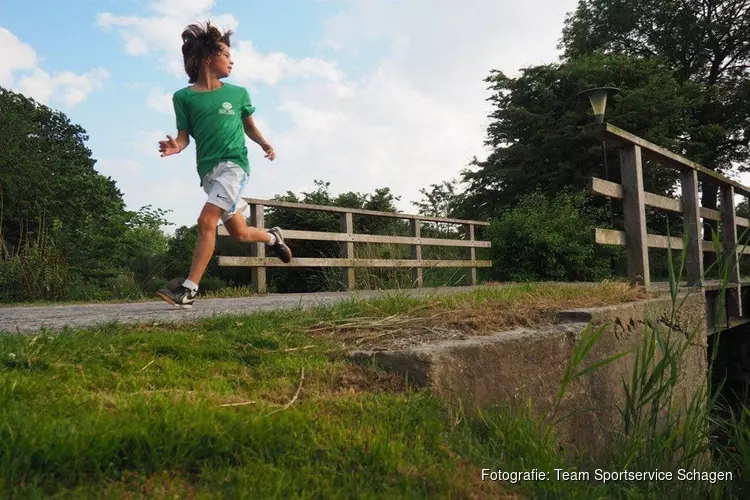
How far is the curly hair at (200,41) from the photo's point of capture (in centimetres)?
401

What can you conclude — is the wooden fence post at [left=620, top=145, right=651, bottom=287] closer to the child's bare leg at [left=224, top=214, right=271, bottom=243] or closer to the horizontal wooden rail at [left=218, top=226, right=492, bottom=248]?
the child's bare leg at [left=224, top=214, right=271, bottom=243]

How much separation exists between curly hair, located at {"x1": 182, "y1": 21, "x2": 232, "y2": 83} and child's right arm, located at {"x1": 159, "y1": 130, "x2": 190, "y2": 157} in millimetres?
474

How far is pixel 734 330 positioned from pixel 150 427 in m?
8.45

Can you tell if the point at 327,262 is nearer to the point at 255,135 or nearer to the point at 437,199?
the point at 255,135

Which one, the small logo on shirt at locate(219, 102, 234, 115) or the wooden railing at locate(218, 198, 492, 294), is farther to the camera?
the wooden railing at locate(218, 198, 492, 294)

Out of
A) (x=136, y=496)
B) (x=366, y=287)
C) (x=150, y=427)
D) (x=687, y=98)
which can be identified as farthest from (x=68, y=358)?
(x=687, y=98)

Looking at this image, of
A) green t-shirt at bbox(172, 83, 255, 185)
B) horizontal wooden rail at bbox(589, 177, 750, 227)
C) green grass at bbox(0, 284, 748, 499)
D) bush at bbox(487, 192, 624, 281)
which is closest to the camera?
green grass at bbox(0, 284, 748, 499)

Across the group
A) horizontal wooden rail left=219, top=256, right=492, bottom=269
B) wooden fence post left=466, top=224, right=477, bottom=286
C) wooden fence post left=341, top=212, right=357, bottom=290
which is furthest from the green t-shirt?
wooden fence post left=466, top=224, right=477, bottom=286

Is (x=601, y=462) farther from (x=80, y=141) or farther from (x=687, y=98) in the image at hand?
(x=80, y=141)

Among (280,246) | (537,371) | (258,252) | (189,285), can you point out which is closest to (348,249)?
(258,252)

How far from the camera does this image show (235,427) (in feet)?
5.51

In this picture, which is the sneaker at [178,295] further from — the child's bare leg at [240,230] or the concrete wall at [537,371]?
the concrete wall at [537,371]

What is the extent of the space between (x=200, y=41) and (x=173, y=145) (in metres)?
0.70

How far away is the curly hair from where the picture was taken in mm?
4012
